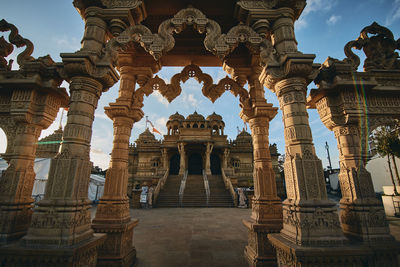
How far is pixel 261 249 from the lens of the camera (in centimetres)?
426

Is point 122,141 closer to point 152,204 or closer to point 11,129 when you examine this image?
point 11,129

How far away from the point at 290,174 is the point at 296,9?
354 centimetres

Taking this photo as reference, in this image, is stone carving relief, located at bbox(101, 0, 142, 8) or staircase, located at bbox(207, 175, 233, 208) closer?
stone carving relief, located at bbox(101, 0, 142, 8)

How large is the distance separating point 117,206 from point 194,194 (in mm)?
13169

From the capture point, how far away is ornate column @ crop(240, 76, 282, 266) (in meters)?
4.30

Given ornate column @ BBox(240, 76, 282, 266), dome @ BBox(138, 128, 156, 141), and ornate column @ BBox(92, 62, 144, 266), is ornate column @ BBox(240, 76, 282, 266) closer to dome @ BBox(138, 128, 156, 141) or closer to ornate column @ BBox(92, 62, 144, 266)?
ornate column @ BBox(92, 62, 144, 266)

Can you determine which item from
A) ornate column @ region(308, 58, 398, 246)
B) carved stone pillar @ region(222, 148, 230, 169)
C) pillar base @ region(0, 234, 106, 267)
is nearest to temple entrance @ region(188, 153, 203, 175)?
carved stone pillar @ region(222, 148, 230, 169)

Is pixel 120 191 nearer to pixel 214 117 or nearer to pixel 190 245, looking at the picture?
pixel 190 245

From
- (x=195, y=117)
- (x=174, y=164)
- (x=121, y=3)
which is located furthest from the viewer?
(x=174, y=164)

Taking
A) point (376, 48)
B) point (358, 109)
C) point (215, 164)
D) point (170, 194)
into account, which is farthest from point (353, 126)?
point (215, 164)

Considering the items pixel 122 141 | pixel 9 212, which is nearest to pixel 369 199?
pixel 122 141

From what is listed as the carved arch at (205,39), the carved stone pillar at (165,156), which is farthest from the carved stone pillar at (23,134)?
the carved stone pillar at (165,156)

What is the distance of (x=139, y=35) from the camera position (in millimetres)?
3941

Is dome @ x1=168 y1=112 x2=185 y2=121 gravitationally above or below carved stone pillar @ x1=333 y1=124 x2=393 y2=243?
above
